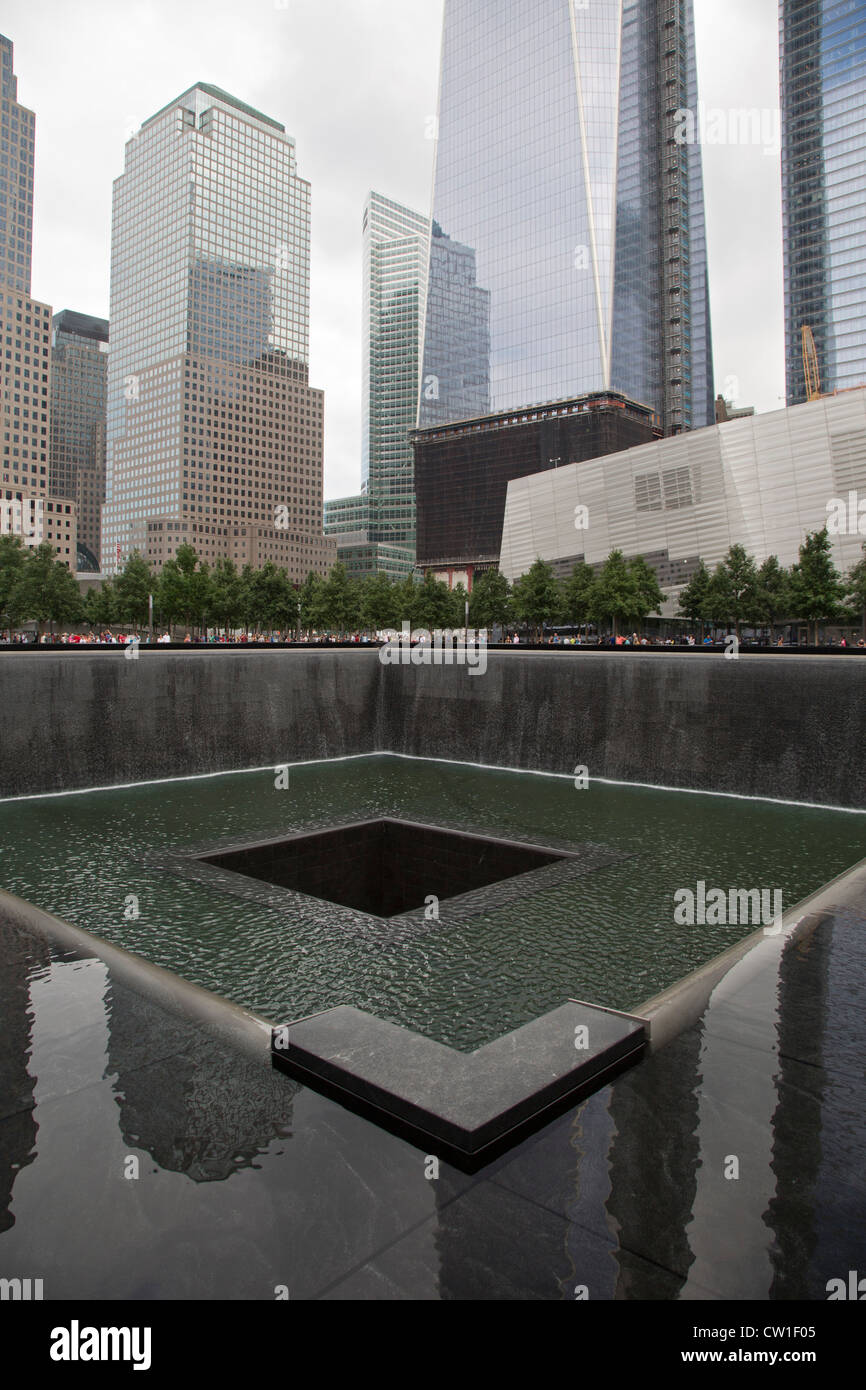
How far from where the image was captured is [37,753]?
19344mm

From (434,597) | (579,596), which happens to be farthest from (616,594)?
(434,597)

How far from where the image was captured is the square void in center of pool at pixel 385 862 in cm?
1432

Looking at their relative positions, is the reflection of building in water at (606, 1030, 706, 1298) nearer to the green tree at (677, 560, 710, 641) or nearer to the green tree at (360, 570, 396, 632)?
the green tree at (677, 560, 710, 641)

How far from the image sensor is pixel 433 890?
15.2 metres

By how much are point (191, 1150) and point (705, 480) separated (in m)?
66.2

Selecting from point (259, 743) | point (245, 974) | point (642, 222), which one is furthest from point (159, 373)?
point (245, 974)

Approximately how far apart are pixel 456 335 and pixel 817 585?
101 metres

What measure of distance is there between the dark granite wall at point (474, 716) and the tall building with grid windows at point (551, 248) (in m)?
99.2

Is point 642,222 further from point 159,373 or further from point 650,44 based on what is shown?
point 159,373

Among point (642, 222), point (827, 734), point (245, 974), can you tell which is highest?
point (642, 222)

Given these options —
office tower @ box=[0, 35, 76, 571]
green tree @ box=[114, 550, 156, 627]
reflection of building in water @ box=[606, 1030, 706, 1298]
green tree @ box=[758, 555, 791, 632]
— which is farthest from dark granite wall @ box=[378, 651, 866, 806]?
office tower @ box=[0, 35, 76, 571]

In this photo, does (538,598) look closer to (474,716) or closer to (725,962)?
(474,716)

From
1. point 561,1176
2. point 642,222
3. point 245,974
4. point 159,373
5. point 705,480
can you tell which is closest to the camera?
point 561,1176

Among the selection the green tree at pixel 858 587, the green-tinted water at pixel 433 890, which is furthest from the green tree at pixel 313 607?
the green-tinted water at pixel 433 890
